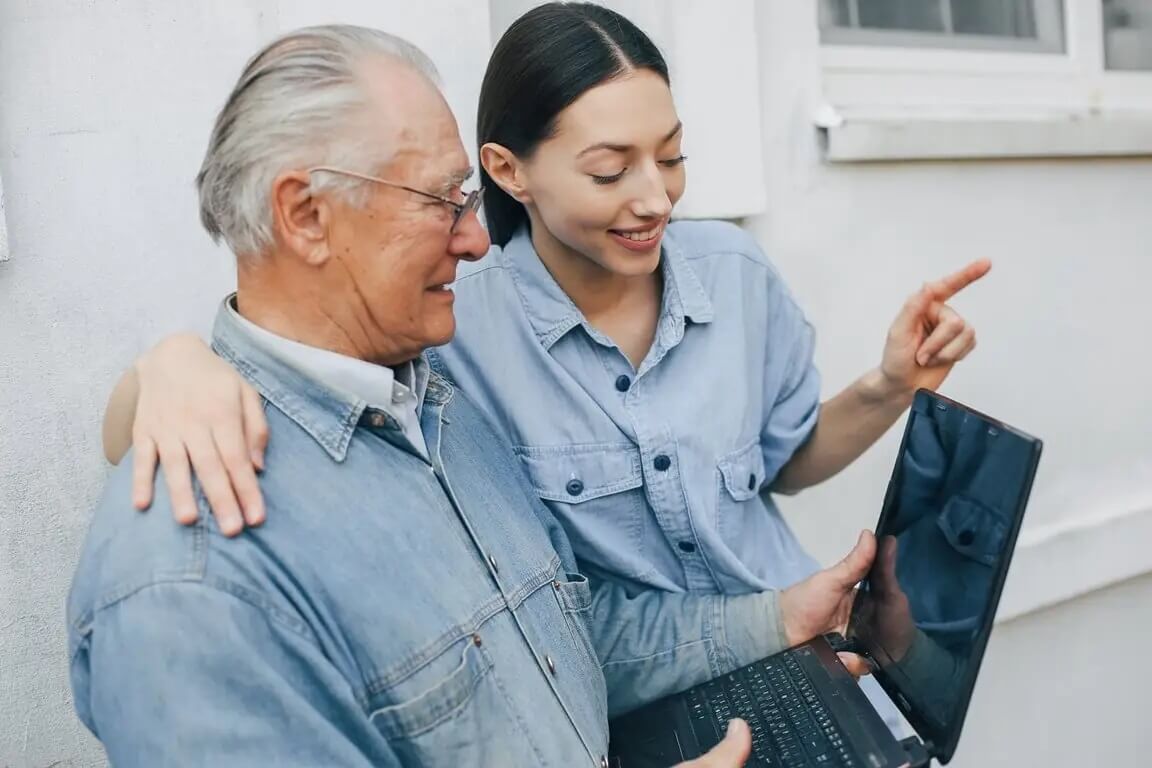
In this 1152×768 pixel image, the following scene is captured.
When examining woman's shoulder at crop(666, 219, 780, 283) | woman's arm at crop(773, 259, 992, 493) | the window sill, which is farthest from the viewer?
the window sill

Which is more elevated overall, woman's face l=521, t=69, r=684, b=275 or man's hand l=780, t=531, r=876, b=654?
woman's face l=521, t=69, r=684, b=275

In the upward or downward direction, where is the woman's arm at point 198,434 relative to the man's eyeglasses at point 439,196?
downward

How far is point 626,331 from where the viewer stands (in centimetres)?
173

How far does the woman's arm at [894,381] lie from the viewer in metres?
1.66

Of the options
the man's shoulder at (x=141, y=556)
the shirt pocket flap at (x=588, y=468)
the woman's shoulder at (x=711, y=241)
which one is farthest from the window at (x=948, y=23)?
the man's shoulder at (x=141, y=556)

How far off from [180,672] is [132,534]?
144mm

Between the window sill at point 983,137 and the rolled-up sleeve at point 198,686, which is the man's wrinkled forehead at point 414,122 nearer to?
the rolled-up sleeve at point 198,686

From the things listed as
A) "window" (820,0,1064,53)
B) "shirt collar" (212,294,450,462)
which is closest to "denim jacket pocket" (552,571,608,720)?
"shirt collar" (212,294,450,462)

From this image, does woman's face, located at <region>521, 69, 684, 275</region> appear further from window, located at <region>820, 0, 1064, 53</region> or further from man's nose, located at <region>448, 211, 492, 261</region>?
window, located at <region>820, 0, 1064, 53</region>

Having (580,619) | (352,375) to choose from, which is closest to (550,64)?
(352,375)

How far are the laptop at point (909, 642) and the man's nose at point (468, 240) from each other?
64cm

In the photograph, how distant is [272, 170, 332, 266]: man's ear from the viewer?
3.95 ft

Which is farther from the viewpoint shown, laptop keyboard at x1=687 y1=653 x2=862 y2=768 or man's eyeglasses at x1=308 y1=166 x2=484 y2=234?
laptop keyboard at x1=687 y1=653 x2=862 y2=768

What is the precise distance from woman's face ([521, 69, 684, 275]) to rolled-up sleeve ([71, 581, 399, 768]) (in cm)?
78
